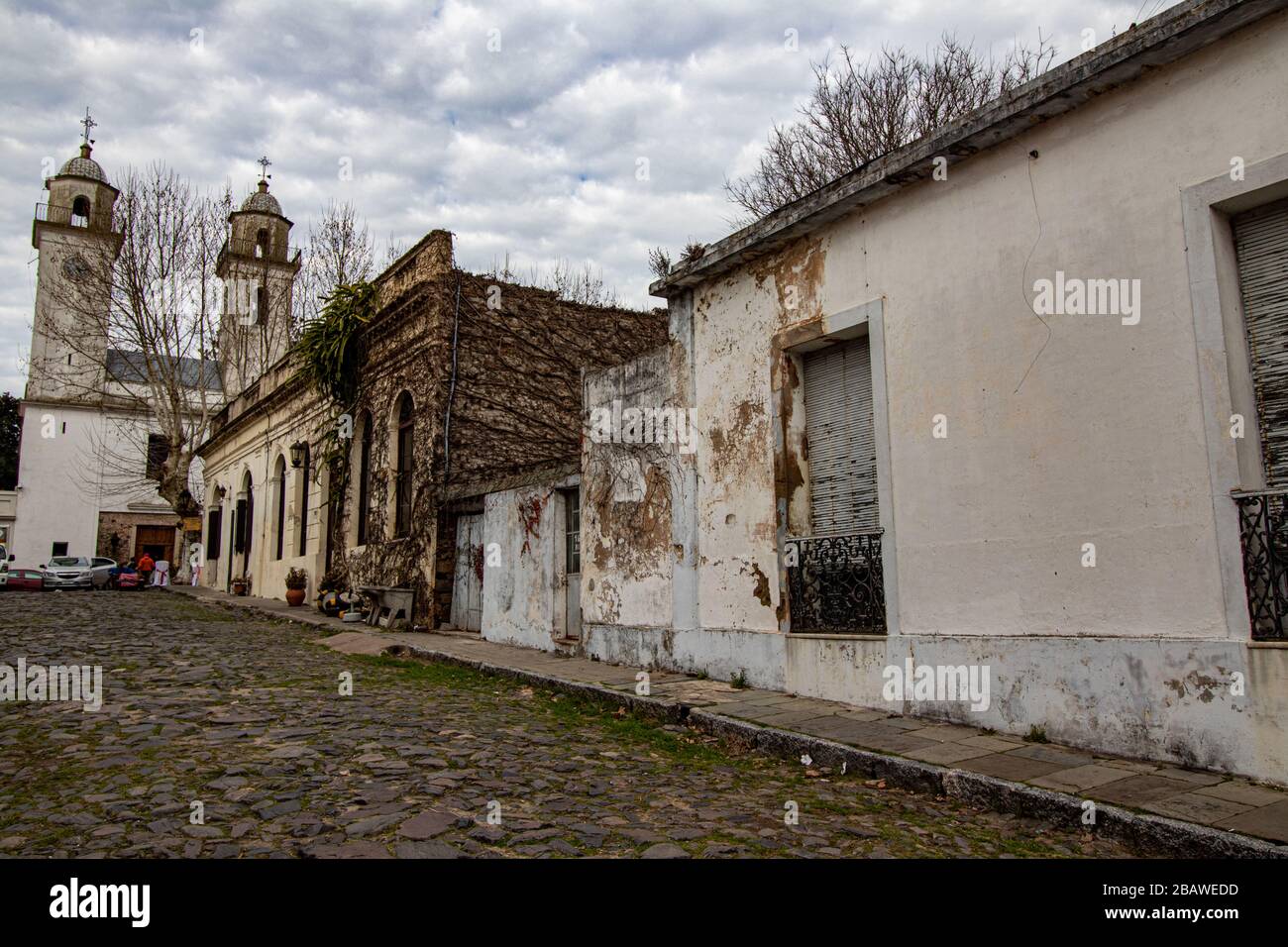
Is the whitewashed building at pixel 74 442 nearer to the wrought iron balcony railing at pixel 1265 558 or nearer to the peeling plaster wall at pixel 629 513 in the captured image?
the peeling plaster wall at pixel 629 513

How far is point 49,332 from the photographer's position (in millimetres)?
37375

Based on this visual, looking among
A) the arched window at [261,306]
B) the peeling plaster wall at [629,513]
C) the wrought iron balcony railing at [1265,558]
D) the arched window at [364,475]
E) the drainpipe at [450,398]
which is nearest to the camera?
the wrought iron balcony railing at [1265,558]

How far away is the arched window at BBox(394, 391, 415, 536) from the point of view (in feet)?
49.6

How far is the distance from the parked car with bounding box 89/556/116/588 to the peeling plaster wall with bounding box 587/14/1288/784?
29224 mm

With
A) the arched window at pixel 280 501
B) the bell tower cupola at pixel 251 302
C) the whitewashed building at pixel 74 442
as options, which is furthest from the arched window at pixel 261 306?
the arched window at pixel 280 501

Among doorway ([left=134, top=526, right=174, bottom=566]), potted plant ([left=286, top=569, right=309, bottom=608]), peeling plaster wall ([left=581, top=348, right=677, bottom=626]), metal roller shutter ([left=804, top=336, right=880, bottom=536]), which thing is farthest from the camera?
doorway ([left=134, top=526, right=174, bottom=566])

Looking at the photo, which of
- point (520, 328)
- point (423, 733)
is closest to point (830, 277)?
point (423, 733)

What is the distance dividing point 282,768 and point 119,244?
86.7ft

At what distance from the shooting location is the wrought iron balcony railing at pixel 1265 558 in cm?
454

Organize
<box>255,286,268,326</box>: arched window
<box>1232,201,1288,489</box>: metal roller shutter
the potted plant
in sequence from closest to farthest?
1. <box>1232,201,1288,489</box>: metal roller shutter
2. the potted plant
3. <box>255,286,268,326</box>: arched window

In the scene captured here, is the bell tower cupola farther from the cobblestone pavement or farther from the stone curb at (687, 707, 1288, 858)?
the stone curb at (687, 707, 1288, 858)

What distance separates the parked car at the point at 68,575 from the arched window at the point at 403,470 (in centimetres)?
1936

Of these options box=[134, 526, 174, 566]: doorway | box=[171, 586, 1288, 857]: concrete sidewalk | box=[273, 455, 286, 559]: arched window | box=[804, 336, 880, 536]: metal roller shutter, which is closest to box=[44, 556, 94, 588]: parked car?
box=[273, 455, 286, 559]: arched window
